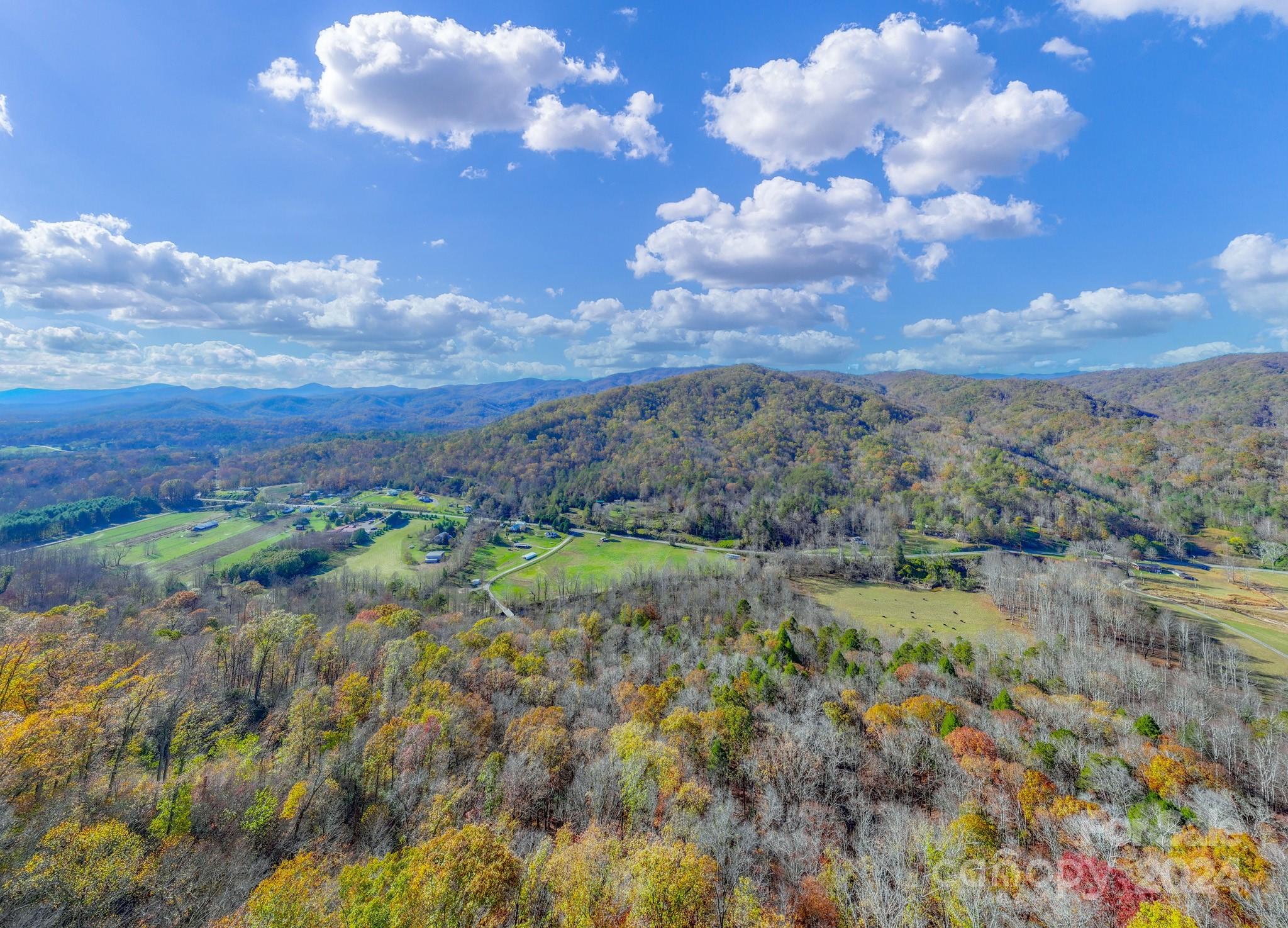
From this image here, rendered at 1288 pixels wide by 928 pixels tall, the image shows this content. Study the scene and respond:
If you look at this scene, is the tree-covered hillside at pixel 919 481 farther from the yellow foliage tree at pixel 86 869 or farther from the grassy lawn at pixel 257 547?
the yellow foliage tree at pixel 86 869

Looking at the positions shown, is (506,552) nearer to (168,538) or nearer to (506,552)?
(506,552)

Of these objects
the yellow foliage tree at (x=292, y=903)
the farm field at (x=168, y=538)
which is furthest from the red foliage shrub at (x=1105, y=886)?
the farm field at (x=168, y=538)

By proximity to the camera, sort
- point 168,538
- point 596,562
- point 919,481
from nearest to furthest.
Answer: point 596,562
point 168,538
point 919,481

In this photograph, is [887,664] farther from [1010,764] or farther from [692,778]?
[692,778]

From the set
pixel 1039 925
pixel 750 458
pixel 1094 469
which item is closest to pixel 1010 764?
pixel 1039 925

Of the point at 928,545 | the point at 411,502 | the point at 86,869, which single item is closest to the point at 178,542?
the point at 411,502

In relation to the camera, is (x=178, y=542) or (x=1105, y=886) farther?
(x=178, y=542)
